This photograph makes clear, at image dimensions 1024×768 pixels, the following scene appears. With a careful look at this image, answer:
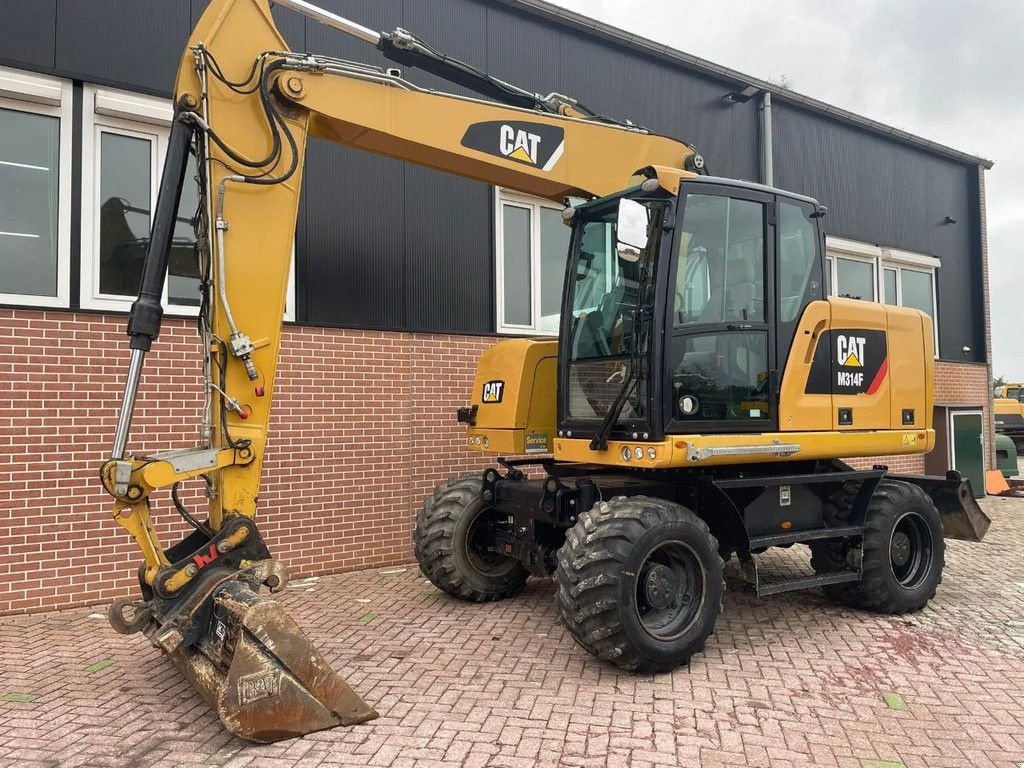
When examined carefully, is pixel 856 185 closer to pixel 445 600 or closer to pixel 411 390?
pixel 411 390

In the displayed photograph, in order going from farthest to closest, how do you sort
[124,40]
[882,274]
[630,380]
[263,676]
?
[882,274] < [124,40] < [630,380] < [263,676]

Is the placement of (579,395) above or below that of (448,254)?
below

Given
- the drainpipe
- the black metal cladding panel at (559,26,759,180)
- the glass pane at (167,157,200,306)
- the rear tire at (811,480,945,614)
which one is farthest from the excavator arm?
the drainpipe

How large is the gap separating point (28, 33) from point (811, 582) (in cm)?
730

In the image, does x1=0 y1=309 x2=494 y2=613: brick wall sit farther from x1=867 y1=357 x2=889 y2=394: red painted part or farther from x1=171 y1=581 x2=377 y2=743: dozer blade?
x1=867 y1=357 x2=889 y2=394: red painted part

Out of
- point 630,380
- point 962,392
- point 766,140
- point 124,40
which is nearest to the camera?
point 630,380

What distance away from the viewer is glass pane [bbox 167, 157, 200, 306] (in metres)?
6.35

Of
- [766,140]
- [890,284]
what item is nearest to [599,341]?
[766,140]

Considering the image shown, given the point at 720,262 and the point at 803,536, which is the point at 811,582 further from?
the point at 720,262

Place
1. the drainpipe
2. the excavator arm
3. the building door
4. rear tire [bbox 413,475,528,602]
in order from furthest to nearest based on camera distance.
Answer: the building door → the drainpipe → rear tire [bbox 413,475,528,602] → the excavator arm

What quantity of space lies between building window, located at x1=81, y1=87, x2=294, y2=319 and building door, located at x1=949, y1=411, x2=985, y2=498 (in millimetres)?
11917

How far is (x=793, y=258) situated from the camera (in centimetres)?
525

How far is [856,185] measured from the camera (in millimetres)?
11914

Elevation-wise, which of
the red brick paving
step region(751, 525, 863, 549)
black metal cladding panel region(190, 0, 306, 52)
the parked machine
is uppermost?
black metal cladding panel region(190, 0, 306, 52)
